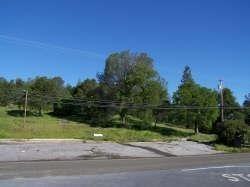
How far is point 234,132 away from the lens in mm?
45344

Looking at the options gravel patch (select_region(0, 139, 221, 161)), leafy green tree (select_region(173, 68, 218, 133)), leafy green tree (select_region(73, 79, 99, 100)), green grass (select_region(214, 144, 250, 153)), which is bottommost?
green grass (select_region(214, 144, 250, 153))

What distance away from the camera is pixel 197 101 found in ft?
308

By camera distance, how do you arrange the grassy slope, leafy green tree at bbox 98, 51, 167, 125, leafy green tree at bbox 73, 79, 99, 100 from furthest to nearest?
1. leafy green tree at bbox 73, 79, 99, 100
2. leafy green tree at bbox 98, 51, 167, 125
3. the grassy slope

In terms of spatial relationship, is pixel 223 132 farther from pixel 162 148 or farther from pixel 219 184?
pixel 219 184

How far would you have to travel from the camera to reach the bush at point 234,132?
44956 millimetres

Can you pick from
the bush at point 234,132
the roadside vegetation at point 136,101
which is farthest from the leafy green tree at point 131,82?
the bush at point 234,132

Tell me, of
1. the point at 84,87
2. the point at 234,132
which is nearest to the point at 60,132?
the point at 234,132

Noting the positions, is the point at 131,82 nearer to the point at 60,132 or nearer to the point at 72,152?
the point at 60,132

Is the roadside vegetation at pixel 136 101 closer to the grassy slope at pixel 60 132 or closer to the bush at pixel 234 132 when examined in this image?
the grassy slope at pixel 60 132

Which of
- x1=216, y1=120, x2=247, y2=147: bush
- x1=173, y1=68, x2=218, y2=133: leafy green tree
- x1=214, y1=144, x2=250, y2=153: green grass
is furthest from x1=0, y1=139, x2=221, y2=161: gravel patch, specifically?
x1=173, y1=68, x2=218, y2=133: leafy green tree

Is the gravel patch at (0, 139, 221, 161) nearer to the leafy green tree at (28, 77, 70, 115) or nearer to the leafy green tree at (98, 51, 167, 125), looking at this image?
the leafy green tree at (98, 51, 167, 125)

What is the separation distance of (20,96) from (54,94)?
718cm

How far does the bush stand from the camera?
44956 millimetres

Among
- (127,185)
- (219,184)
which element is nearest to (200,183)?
(219,184)
